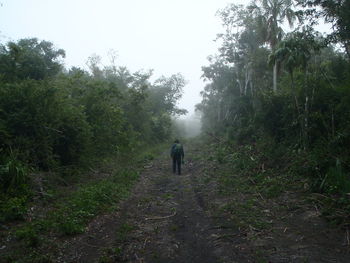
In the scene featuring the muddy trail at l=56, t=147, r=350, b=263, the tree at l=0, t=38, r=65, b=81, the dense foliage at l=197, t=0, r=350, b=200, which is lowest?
the muddy trail at l=56, t=147, r=350, b=263

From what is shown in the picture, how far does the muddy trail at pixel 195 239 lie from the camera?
533cm

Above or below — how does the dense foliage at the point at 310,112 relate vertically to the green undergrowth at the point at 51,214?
above

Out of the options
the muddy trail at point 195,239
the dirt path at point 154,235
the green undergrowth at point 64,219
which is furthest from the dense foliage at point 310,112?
the green undergrowth at point 64,219

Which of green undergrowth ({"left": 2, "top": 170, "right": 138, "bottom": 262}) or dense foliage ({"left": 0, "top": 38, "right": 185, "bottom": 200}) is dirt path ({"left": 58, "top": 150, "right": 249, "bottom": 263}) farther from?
dense foliage ({"left": 0, "top": 38, "right": 185, "bottom": 200})

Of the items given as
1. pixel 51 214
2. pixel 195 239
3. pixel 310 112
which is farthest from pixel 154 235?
pixel 310 112

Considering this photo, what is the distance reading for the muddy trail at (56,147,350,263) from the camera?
533 cm

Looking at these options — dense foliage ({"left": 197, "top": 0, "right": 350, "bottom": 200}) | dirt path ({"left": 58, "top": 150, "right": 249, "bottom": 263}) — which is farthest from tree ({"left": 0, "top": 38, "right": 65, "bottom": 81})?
dense foliage ({"left": 197, "top": 0, "right": 350, "bottom": 200})

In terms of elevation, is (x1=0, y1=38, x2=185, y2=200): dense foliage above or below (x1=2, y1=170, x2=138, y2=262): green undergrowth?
above

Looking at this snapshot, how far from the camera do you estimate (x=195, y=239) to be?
6238 mm

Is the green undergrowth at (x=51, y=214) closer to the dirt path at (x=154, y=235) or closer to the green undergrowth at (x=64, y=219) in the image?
the green undergrowth at (x=64, y=219)

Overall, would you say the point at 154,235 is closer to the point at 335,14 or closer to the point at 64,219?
the point at 64,219

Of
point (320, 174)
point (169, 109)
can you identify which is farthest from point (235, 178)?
point (169, 109)

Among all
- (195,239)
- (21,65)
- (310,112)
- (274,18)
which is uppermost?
(274,18)

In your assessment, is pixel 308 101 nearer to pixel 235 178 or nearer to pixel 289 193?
pixel 235 178
